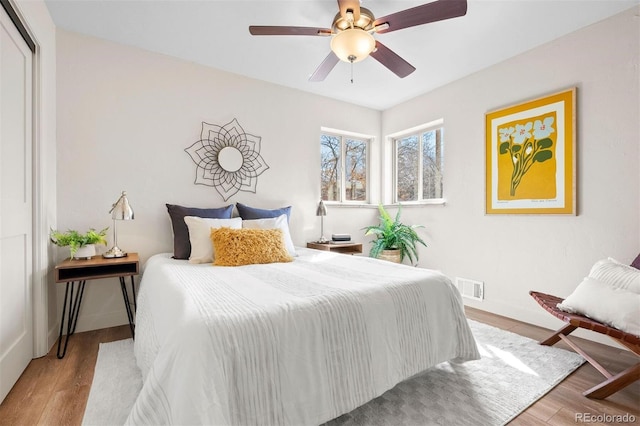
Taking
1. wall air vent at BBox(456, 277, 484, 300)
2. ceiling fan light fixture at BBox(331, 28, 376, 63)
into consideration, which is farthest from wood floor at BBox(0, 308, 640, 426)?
ceiling fan light fixture at BBox(331, 28, 376, 63)

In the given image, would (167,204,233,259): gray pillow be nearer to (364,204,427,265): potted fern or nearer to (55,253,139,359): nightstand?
(55,253,139,359): nightstand

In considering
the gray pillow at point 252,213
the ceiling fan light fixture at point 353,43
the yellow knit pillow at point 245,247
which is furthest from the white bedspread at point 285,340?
the ceiling fan light fixture at point 353,43

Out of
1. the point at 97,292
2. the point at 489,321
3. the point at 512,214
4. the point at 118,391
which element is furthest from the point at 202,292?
the point at 512,214

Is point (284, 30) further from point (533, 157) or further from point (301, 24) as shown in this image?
point (533, 157)

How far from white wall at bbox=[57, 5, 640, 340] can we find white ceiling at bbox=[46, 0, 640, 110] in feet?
0.59

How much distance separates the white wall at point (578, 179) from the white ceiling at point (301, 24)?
0.20 metres

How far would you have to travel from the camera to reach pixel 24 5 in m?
1.83

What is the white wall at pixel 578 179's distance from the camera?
2.27 meters

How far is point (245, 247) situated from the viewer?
2326 millimetres

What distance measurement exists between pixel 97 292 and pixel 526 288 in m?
3.88

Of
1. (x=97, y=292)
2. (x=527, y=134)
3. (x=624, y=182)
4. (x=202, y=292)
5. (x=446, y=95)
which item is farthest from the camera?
(x=446, y=95)

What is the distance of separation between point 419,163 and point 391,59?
2073mm

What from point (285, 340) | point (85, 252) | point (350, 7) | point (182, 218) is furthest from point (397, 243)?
point (85, 252)

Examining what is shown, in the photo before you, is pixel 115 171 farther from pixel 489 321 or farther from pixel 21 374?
pixel 489 321
